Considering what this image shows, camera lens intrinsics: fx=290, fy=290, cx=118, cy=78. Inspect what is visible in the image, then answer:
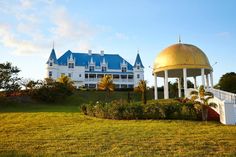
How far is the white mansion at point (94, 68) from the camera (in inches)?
2699

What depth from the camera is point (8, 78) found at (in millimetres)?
38562

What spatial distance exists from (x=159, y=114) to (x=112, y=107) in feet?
10.2

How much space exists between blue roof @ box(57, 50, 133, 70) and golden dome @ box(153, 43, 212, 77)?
142 ft

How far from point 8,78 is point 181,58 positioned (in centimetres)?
2341

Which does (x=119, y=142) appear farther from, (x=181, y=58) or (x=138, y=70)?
(x=138, y=70)

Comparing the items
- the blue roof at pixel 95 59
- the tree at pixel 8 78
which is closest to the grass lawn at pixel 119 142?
the tree at pixel 8 78

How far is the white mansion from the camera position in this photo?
68.6 m

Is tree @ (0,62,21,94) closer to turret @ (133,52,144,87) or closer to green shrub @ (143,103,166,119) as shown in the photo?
green shrub @ (143,103,166,119)

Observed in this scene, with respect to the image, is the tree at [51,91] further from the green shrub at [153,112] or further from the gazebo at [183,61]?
the green shrub at [153,112]

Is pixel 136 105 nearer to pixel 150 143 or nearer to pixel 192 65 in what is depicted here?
pixel 150 143

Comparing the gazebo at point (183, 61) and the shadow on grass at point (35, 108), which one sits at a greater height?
the gazebo at point (183, 61)

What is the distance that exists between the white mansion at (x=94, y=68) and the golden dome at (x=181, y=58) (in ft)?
134

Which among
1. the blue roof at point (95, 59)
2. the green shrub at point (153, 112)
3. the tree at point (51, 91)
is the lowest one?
the green shrub at point (153, 112)

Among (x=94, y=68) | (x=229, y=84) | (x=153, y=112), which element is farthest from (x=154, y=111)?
(x=94, y=68)
